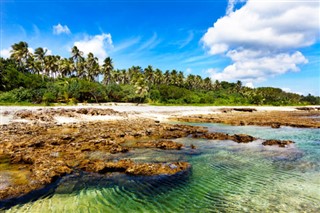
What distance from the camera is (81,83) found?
79750mm

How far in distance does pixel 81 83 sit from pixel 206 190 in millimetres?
75956

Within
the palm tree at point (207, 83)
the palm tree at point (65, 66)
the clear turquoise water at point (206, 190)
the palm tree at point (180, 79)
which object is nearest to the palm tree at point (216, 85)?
the palm tree at point (207, 83)

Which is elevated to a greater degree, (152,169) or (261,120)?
(261,120)

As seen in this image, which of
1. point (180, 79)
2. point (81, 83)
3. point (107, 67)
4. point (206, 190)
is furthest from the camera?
point (180, 79)

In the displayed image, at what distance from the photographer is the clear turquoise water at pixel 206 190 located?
29.1ft

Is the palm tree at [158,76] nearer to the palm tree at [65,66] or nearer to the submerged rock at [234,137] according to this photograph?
the palm tree at [65,66]

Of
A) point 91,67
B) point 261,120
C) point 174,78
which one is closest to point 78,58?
point 91,67

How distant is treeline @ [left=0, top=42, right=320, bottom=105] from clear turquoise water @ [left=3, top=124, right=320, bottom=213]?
58.0 metres

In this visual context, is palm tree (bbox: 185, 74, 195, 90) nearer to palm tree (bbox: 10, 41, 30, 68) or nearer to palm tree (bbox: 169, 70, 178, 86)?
palm tree (bbox: 169, 70, 178, 86)

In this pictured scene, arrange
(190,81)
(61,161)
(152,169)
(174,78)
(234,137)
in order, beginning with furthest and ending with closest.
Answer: (190,81), (174,78), (234,137), (61,161), (152,169)

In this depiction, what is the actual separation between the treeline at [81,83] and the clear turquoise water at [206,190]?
58040 millimetres

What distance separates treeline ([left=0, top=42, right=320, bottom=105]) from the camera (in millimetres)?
70500

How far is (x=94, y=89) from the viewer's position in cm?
8012

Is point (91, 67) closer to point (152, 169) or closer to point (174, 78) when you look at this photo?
point (174, 78)
